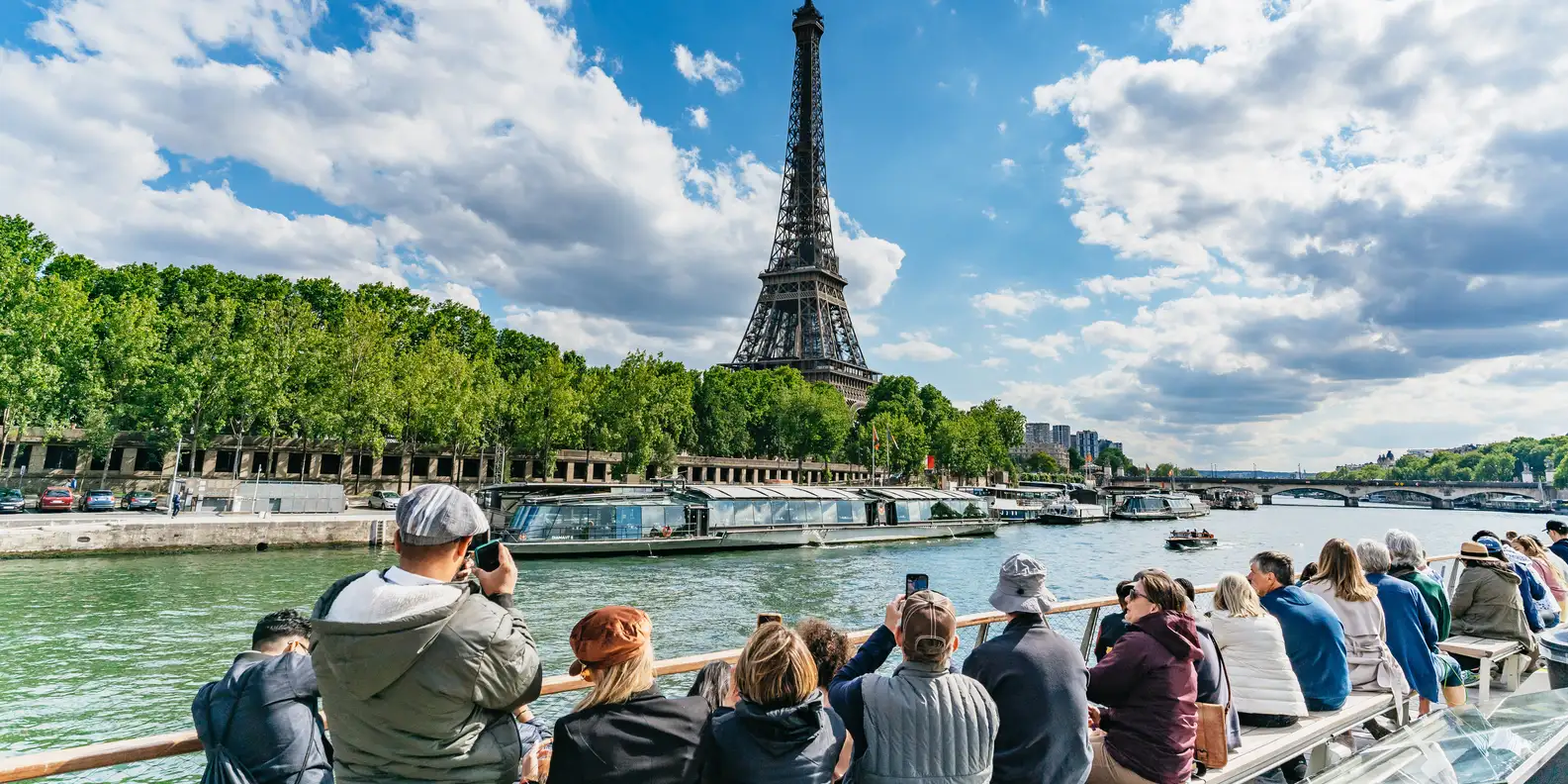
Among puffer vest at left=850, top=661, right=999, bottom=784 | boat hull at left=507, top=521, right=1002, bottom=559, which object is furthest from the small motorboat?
puffer vest at left=850, top=661, right=999, bottom=784

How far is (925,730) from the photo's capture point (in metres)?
3.31

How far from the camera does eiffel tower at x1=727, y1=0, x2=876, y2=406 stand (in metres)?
103

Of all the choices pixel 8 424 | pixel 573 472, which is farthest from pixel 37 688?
pixel 573 472

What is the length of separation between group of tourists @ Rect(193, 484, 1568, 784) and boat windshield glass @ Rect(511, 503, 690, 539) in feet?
91.8

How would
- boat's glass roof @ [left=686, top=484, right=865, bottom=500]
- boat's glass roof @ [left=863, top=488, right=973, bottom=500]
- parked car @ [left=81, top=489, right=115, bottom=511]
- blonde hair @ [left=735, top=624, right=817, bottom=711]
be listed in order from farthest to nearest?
boat's glass roof @ [left=863, top=488, right=973, bottom=500]
boat's glass roof @ [left=686, top=484, right=865, bottom=500]
parked car @ [left=81, top=489, right=115, bottom=511]
blonde hair @ [left=735, top=624, right=817, bottom=711]

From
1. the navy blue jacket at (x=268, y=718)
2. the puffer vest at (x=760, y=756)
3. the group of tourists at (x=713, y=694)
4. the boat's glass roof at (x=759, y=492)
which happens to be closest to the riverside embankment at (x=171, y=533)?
the boat's glass roof at (x=759, y=492)

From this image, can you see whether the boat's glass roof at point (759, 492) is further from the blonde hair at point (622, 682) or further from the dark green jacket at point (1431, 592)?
the blonde hair at point (622, 682)

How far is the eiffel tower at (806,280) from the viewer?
103 m

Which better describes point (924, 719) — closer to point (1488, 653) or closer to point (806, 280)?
point (1488, 653)

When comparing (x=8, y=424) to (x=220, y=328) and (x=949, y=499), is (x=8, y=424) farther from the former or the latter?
(x=949, y=499)

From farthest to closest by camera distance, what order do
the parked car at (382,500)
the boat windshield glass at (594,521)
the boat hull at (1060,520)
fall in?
the boat hull at (1060,520) → the parked car at (382,500) → the boat windshield glass at (594,521)

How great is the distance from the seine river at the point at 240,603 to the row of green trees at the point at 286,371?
1474 cm

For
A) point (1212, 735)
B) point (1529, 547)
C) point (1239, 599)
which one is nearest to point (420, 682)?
point (1212, 735)

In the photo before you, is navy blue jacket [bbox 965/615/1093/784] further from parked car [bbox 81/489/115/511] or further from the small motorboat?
the small motorboat
